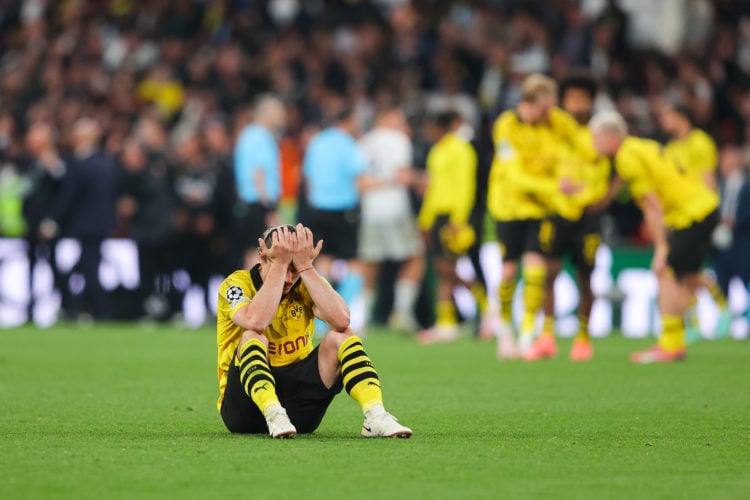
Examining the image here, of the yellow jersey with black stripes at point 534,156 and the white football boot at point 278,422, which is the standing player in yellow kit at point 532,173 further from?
the white football boot at point 278,422

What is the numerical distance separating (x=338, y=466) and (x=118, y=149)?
15.8 m

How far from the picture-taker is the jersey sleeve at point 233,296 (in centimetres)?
718

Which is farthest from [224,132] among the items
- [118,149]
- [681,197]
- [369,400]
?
[369,400]

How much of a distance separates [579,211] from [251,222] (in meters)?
5.92

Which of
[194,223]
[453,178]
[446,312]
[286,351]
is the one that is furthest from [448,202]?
[286,351]

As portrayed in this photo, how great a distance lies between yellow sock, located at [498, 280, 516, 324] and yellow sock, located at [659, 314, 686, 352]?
146cm

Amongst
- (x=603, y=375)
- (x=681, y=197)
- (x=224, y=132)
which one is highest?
(x=224, y=132)

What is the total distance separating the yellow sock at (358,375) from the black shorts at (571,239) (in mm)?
6371

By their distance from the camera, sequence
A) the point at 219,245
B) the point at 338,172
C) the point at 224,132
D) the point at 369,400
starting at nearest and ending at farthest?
the point at 369,400, the point at 338,172, the point at 219,245, the point at 224,132

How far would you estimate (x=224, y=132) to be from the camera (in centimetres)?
2225

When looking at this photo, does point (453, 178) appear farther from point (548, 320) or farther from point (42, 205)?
point (42, 205)

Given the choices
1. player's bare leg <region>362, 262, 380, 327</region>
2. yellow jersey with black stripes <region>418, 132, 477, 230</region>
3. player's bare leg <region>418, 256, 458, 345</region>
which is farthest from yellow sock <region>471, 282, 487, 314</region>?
player's bare leg <region>362, 262, 380, 327</region>

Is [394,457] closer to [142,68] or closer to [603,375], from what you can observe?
[603,375]

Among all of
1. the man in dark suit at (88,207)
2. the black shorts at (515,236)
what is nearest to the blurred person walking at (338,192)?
the man in dark suit at (88,207)
